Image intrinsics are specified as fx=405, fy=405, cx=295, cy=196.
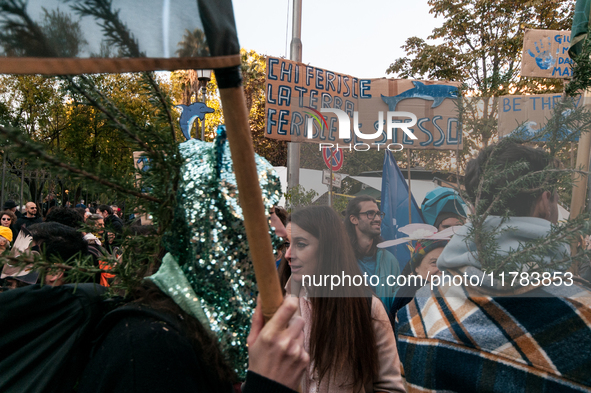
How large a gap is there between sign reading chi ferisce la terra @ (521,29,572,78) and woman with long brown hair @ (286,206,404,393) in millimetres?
1879

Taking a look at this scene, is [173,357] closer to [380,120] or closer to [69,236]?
[380,120]

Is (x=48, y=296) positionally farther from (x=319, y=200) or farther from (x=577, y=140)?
(x=577, y=140)

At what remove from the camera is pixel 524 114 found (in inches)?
64.2

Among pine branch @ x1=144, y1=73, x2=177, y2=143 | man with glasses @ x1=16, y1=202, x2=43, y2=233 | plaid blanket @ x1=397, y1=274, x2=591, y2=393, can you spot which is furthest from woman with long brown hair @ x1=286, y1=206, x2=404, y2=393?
man with glasses @ x1=16, y1=202, x2=43, y2=233

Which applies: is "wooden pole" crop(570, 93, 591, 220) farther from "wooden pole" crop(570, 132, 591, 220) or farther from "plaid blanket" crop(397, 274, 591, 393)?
"plaid blanket" crop(397, 274, 591, 393)

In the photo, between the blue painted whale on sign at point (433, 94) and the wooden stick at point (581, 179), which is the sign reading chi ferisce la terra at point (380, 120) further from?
the wooden stick at point (581, 179)

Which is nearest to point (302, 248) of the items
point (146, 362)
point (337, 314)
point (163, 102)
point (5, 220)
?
point (337, 314)

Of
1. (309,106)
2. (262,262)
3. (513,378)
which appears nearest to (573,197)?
(513,378)

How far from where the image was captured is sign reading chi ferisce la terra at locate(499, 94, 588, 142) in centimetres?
161

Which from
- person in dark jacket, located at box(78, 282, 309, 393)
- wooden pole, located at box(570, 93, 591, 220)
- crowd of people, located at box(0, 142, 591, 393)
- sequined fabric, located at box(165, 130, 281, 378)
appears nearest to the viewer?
person in dark jacket, located at box(78, 282, 309, 393)

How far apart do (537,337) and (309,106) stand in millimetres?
1305

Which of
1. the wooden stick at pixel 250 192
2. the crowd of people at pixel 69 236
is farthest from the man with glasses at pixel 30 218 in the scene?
the wooden stick at pixel 250 192

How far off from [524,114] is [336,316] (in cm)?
115

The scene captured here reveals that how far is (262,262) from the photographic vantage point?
0.65m
